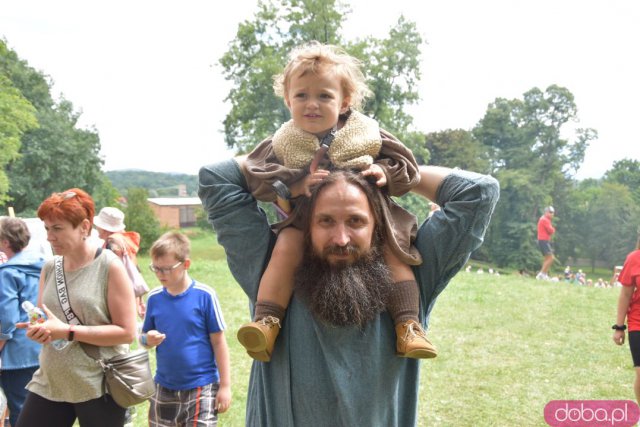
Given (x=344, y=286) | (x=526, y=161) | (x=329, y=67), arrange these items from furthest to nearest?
1. (x=526, y=161)
2. (x=329, y=67)
3. (x=344, y=286)

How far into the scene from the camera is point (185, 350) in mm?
3297

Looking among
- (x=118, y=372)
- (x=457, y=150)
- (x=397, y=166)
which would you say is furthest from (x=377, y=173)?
(x=457, y=150)

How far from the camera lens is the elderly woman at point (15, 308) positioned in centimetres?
366

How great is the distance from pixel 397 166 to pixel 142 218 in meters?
31.9

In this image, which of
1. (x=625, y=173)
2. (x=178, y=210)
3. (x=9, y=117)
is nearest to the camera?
(x=9, y=117)

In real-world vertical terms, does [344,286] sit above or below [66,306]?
above

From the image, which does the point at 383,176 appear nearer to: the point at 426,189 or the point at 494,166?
the point at 426,189

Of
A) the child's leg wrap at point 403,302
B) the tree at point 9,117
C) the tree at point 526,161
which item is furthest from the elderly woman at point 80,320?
the tree at point 526,161

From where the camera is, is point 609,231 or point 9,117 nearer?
point 9,117

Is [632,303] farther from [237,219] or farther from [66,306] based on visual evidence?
[66,306]

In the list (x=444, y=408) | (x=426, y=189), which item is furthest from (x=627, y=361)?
(x=426, y=189)

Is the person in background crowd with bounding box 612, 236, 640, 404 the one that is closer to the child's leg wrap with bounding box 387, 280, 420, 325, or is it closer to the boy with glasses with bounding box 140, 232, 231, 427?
the boy with glasses with bounding box 140, 232, 231, 427

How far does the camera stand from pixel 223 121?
27062 millimetres

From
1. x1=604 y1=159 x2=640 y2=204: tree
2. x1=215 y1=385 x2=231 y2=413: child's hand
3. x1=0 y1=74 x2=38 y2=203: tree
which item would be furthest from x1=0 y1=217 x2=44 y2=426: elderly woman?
x1=604 y1=159 x2=640 y2=204: tree
